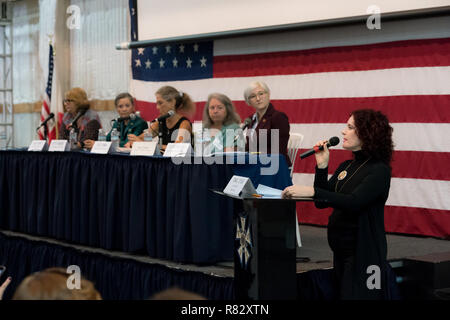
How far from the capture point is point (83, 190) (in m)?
4.76

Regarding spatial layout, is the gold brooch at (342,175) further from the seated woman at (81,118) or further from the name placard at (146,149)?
the seated woman at (81,118)

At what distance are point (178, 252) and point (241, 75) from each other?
2.91 meters

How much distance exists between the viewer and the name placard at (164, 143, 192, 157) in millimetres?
4020

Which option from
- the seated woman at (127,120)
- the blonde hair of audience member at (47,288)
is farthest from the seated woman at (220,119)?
the blonde hair of audience member at (47,288)

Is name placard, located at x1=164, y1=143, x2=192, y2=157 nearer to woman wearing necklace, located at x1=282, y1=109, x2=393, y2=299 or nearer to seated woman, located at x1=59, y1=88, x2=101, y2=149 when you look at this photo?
woman wearing necklace, located at x1=282, y1=109, x2=393, y2=299

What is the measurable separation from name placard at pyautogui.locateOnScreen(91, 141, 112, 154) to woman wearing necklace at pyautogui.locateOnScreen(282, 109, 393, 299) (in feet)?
6.46

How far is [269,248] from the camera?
287 centimetres

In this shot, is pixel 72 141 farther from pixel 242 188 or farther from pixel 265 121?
pixel 242 188

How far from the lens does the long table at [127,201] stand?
13.0 ft

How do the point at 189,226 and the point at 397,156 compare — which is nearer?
the point at 189,226

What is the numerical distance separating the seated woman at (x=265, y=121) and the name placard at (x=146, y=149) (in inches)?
29.0

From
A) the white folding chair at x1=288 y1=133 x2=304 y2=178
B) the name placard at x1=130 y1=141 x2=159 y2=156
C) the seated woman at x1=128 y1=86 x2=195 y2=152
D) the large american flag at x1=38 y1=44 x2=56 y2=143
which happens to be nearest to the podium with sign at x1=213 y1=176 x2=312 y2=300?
the name placard at x1=130 y1=141 x2=159 y2=156
